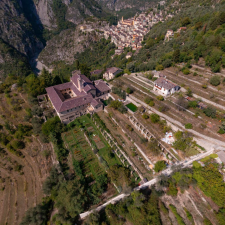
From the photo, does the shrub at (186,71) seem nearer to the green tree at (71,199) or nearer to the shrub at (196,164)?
the shrub at (196,164)

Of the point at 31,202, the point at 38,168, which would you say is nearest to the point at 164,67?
the point at 38,168

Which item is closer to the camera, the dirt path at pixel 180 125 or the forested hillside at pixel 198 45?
the dirt path at pixel 180 125

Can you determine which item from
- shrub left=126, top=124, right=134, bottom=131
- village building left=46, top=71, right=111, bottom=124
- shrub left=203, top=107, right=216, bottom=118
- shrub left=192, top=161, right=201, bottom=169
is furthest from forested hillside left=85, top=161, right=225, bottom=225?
village building left=46, top=71, right=111, bottom=124

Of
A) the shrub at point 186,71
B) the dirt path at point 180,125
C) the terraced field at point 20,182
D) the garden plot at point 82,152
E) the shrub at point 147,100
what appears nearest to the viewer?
the terraced field at point 20,182

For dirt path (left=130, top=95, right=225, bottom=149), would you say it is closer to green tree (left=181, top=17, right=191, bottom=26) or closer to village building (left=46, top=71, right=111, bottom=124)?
village building (left=46, top=71, right=111, bottom=124)

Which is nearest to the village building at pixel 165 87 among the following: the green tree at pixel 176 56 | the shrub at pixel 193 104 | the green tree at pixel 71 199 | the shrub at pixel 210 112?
the shrub at pixel 193 104

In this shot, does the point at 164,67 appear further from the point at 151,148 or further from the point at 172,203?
the point at 172,203

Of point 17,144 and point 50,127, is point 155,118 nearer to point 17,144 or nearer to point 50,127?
point 50,127

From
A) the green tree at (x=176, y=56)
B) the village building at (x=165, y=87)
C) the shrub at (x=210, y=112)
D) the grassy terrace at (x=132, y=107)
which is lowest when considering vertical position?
the grassy terrace at (x=132, y=107)
